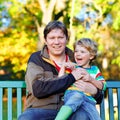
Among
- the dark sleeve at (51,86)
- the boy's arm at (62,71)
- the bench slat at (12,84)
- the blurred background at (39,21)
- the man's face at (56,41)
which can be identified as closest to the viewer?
the dark sleeve at (51,86)

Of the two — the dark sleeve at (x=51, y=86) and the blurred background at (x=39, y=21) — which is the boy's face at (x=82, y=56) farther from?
the blurred background at (x=39, y=21)

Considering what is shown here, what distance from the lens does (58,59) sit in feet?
14.3

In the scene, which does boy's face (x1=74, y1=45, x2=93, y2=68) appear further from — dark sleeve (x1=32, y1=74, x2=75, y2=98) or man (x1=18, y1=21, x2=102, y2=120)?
dark sleeve (x1=32, y1=74, x2=75, y2=98)

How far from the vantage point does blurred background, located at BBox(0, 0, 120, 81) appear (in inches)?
598

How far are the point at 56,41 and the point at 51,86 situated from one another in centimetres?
49

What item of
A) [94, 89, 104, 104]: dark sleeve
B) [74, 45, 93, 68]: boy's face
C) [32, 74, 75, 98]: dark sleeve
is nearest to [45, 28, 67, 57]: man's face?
[74, 45, 93, 68]: boy's face

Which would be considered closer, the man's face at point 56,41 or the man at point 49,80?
the man at point 49,80

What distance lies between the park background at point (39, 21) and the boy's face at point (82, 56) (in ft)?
32.3

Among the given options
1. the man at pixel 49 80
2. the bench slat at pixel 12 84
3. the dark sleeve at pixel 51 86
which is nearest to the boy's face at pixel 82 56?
the man at pixel 49 80

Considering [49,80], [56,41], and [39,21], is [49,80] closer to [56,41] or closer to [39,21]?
[56,41]

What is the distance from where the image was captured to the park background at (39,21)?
598 inches

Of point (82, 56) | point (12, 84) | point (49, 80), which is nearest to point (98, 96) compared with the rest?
point (82, 56)

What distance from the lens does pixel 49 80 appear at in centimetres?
405

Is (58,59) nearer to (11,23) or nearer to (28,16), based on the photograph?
(28,16)
